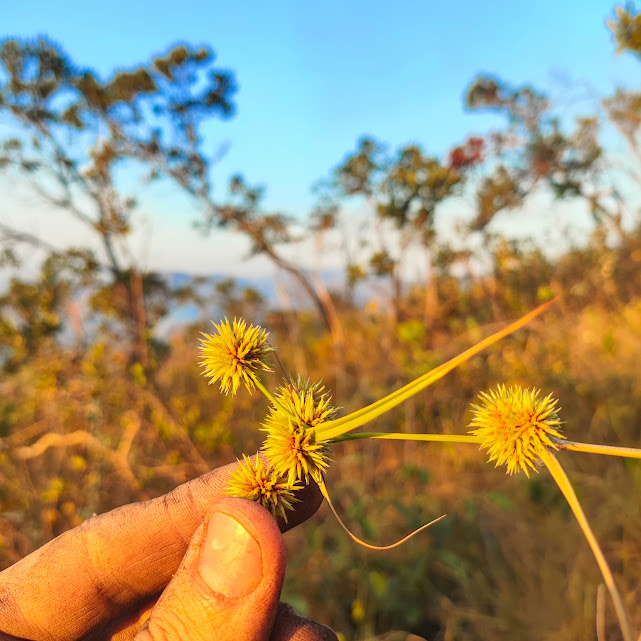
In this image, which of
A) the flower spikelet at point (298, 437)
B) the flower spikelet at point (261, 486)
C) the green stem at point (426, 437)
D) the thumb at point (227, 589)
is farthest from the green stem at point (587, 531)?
the thumb at point (227, 589)

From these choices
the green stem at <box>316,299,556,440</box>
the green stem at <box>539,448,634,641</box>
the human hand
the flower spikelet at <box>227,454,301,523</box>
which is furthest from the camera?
the human hand

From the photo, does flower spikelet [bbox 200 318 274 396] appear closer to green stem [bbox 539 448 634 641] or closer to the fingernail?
the fingernail

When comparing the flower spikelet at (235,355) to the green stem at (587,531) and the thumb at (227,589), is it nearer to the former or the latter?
the thumb at (227,589)

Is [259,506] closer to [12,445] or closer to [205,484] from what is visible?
[205,484]

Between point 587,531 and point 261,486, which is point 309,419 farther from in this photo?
point 587,531

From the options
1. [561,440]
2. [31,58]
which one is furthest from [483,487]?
[31,58]

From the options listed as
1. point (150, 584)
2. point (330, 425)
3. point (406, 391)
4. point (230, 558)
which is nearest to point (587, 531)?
point (406, 391)

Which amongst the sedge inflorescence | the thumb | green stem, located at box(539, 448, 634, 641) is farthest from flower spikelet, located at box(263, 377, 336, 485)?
green stem, located at box(539, 448, 634, 641)

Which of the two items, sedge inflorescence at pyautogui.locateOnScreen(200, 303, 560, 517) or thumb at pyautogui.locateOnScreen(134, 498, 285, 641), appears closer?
sedge inflorescence at pyautogui.locateOnScreen(200, 303, 560, 517)
